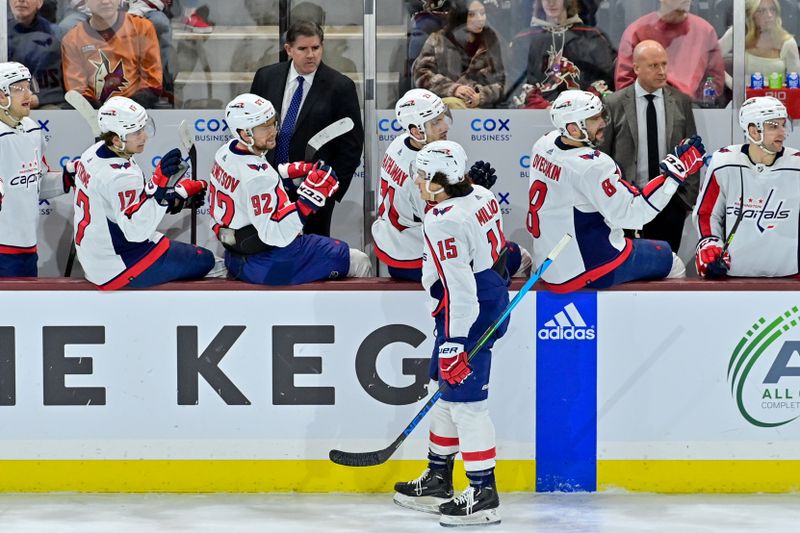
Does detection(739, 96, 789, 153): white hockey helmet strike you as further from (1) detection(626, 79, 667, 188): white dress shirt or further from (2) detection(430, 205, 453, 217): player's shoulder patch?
(2) detection(430, 205, 453, 217): player's shoulder patch

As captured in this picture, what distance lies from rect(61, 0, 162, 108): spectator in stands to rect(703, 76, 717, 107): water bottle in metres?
2.74

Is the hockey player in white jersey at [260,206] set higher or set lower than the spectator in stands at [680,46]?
lower

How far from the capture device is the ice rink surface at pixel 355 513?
5.29 metres

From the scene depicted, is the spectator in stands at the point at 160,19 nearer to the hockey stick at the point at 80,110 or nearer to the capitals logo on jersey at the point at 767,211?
the hockey stick at the point at 80,110

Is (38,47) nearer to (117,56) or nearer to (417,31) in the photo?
→ (117,56)

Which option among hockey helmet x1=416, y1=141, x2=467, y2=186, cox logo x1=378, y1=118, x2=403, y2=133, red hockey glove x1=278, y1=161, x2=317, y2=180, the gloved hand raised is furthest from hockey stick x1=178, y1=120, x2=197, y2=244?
hockey helmet x1=416, y1=141, x2=467, y2=186

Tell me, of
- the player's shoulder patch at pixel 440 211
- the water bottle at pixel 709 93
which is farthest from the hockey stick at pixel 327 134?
the water bottle at pixel 709 93

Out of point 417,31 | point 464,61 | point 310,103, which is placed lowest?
point 310,103

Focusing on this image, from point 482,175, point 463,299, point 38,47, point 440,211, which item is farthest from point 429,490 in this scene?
point 38,47

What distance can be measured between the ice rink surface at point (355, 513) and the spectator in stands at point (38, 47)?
91.8 inches

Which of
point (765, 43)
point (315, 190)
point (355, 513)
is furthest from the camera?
point (765, 43)

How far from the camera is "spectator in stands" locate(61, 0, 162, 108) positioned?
282 inches

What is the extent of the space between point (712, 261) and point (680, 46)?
5.40 ft

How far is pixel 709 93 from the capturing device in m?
7.16
